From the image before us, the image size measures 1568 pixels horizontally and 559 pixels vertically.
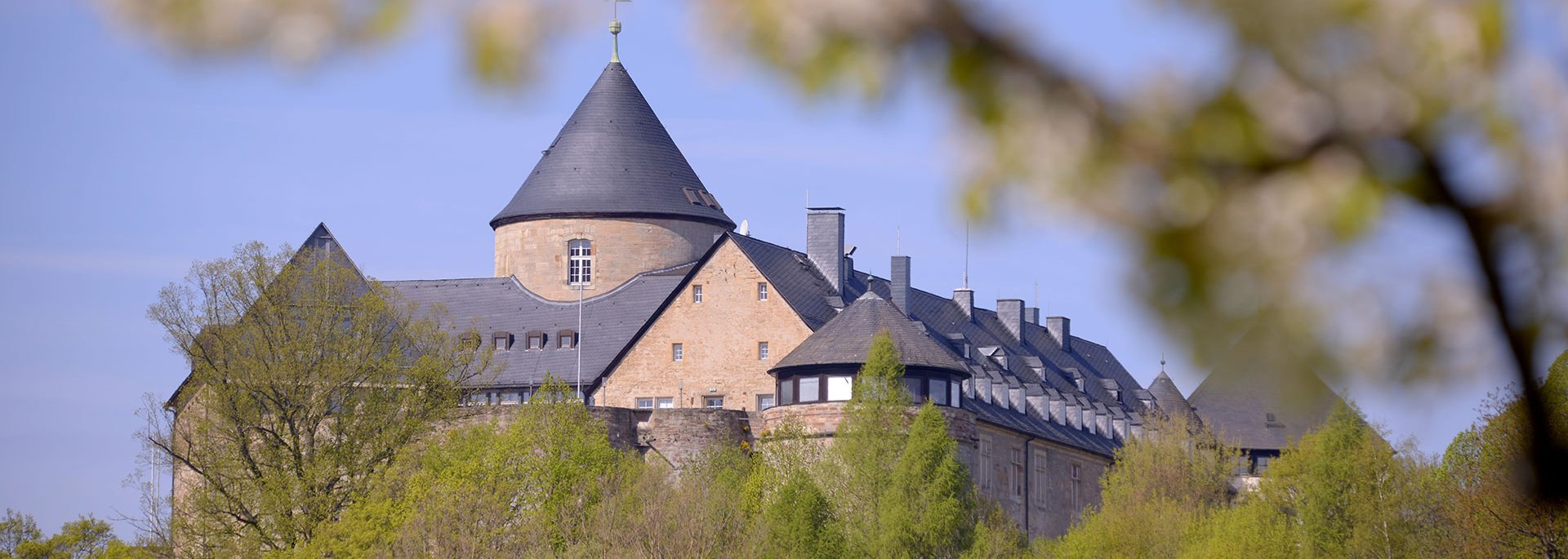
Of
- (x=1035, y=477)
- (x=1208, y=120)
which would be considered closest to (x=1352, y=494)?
(x=1035, y=477)

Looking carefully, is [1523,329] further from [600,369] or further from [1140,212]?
[600,369]

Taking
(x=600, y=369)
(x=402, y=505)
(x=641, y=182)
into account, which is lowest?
(x=402, y=505)

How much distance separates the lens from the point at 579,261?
6384 cm

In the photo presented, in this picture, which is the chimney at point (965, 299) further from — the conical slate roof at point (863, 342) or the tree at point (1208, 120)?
the tree at point (1208, 120)

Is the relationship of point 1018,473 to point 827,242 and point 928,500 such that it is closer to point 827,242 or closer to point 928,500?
point 827,242

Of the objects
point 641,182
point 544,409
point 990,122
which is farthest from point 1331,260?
point 641,182

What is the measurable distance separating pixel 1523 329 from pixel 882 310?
4754cm

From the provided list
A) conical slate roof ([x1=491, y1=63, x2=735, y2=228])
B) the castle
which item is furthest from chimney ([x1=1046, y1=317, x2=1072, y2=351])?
conical slate roof ([x1=491, y1=63, x2=735, y2=228])

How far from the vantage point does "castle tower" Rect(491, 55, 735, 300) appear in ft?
209

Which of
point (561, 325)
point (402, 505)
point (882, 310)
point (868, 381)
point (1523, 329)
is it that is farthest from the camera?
point (561, 325)

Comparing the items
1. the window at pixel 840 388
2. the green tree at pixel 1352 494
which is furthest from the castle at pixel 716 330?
the green tree at pixel 1352 494

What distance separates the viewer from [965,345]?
2324 inches

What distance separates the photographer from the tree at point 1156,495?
47.6 metres

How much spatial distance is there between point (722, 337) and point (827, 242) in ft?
18.3
